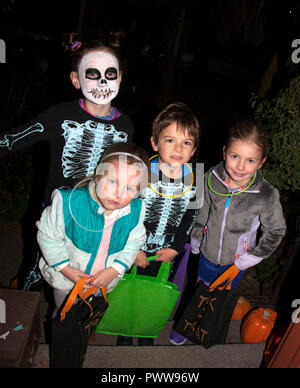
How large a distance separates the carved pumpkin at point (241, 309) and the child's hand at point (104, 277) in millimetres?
1398

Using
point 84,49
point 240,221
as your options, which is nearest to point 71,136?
point 84,49

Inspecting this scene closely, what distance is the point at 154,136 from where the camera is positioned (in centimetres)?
180

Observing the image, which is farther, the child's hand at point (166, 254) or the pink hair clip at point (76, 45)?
the child's hand at point (166, 254)

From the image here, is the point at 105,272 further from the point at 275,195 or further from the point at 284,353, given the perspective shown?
the point at 284,353

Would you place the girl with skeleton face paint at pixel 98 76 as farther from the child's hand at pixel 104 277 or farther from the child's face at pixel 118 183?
the child's hand at pixel 104 277

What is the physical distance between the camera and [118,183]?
1.48 metres

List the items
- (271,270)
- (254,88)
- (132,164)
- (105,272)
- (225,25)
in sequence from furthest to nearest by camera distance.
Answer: (254,88) < (225,25) < (271,270) < (105,272) < (132,164)

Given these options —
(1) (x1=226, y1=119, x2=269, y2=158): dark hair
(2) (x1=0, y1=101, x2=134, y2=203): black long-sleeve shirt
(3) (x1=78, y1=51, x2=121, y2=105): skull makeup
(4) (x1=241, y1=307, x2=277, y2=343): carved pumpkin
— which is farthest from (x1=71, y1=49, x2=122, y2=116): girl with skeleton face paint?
(4) (x1=241, y1=307, x2=277, y2=343): carved pumpkin

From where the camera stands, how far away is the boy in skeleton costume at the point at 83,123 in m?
1.73

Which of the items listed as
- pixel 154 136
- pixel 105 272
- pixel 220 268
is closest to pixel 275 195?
pixel 220 268

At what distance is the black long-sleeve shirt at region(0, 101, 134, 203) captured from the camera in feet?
5.68

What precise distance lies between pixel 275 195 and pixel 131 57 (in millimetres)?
6059

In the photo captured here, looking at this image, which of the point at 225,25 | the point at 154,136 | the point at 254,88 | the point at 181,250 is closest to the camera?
the point at 154,136

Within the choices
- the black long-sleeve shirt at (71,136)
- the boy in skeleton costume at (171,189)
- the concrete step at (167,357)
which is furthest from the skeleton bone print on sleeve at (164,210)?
the concrete step at (167,357)
